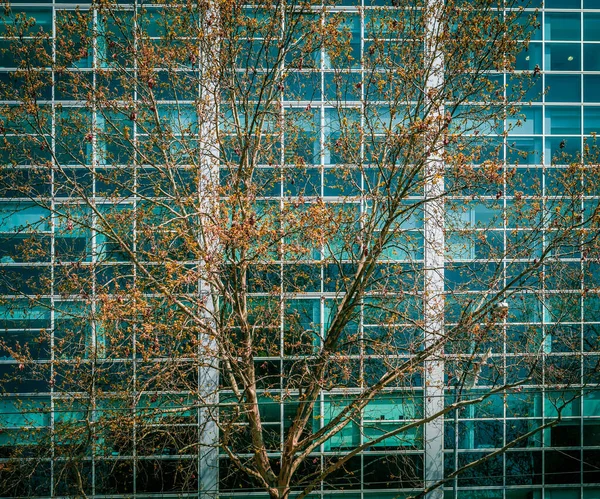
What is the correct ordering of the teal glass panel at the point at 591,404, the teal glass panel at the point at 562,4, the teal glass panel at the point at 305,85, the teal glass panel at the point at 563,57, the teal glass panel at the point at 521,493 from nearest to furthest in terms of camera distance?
the teal glass panel at the point at 305,85 < the teal glass panel at the point at 521,493 < the teal glass panel at the point at 591,404 < the teal glass panel at the point at 562,4 < the teal glass panel at the point at 563,57

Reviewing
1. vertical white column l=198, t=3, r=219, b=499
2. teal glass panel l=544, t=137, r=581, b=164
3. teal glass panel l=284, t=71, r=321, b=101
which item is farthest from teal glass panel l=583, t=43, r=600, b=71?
vertical white column l=198, t=3, r=219, b=499

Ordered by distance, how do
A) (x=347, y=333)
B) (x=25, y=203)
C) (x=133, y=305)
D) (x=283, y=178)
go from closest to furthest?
(x=133, y=305) < (x=283, y=178) < (x=347, y=333) < (x=25, y=203)

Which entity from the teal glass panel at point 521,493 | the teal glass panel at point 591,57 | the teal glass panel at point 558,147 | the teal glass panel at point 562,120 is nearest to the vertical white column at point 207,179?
the teal glass panel at point 521,493

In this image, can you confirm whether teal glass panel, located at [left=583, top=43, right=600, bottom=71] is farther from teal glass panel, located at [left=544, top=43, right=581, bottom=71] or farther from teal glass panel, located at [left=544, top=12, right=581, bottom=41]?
teal glass panel, located at [left=544, top=12, right=581, bottom=41]

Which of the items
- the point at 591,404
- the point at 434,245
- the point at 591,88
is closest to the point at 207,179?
the point at 434,245

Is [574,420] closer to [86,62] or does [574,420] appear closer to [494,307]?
[494,307]

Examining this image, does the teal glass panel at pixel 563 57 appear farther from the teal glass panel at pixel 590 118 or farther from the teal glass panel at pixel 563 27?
the teal glass panel at pixel 590 118

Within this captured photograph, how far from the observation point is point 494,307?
904 cm

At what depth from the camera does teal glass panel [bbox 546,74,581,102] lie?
13.1 metres

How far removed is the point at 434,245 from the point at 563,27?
240 inches

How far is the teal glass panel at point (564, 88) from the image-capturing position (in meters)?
13.1

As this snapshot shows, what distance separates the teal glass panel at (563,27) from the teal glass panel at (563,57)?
0.15 metres

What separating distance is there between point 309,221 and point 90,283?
301 cm

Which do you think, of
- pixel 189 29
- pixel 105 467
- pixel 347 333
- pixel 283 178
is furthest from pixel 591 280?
pixel 105 467
